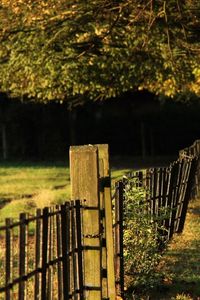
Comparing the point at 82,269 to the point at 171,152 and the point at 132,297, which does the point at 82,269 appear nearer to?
the point at 132,297

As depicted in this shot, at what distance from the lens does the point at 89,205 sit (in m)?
6.65

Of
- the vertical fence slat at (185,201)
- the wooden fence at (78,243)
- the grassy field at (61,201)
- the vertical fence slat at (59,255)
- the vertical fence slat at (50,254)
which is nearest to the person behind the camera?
the wooden fence at (78,243)

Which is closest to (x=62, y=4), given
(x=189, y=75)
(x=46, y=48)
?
(x=46, y=48)

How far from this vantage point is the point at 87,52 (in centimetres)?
1966

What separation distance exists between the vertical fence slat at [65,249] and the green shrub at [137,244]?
6.87 ft

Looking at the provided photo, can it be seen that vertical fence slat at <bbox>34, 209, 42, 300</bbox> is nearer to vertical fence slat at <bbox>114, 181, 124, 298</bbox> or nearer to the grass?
vertical fence slat at <bbox>114, 181, 124, 298</bbox>

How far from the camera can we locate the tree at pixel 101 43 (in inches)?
720

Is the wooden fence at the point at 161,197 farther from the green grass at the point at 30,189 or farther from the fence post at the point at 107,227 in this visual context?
the green grass at the point at 30,189

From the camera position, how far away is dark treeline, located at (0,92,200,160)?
42.2m

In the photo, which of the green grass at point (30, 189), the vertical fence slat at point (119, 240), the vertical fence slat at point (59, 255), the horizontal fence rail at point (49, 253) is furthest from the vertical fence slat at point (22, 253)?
the green grass at point (30, 189)

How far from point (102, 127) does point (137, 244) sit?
Result: 3501 centimetres

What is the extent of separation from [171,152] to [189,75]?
75.0ft

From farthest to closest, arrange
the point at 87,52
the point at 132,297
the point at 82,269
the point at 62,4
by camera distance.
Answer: the point at 87,52
the point at 62,4
the point at 132,297
the point at 82,269

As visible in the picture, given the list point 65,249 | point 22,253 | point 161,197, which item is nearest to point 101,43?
point 161,197
